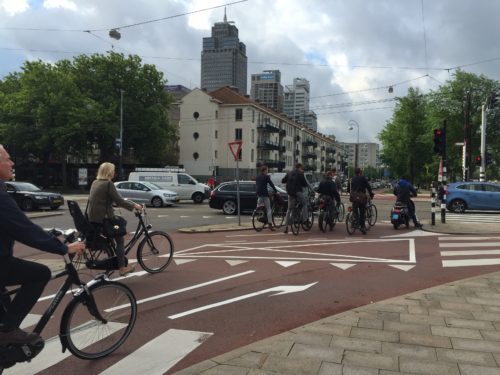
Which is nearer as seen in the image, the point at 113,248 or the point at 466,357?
the point at 466,357

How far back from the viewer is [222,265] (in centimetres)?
878

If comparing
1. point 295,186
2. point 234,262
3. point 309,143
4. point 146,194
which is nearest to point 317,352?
point 234,262

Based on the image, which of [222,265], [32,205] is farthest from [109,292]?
[32,205]

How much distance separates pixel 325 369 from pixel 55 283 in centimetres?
424

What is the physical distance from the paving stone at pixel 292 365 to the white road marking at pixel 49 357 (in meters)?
1.46

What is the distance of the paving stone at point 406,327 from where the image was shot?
4840 mm

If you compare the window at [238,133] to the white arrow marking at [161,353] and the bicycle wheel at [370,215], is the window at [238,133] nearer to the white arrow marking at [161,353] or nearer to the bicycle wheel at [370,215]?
the bicycle wheel at [370,215]

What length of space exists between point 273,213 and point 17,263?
12.6 m

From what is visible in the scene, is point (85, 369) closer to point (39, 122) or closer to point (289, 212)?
point (289, 212)

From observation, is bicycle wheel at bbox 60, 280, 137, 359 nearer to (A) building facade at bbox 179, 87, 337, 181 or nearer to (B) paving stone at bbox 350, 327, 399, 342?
(B) paving stone at bbox 350, 327, 399, 342

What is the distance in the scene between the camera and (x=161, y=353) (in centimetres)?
438

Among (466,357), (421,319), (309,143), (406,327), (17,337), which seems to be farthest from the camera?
(309,143)

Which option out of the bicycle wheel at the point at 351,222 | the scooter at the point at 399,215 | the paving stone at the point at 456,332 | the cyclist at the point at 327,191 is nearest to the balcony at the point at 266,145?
the scooter at the point at 399,215

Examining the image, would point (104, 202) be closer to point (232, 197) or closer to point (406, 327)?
point (406, 327)
